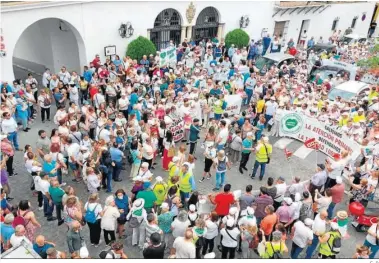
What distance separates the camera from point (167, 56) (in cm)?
1759

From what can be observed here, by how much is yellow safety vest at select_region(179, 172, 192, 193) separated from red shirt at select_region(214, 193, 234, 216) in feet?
2.98

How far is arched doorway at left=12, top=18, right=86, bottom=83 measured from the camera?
18469 mm

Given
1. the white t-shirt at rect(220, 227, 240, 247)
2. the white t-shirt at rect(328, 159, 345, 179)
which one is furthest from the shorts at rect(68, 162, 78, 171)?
the white t-shirt at rect(328, 159, 345, 179)

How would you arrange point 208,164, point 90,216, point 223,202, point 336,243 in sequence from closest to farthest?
1. point 336,243
2. point 90,216
3. point 223,202
4. point 208,164

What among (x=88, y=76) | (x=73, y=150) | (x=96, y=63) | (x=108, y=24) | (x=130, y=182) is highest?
(x=108, y=24)

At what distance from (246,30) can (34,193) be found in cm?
1879

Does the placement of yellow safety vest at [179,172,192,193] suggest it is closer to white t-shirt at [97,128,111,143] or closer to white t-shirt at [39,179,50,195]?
white t-shirt at [97,128,111,143]

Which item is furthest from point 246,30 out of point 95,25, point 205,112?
point 205,112

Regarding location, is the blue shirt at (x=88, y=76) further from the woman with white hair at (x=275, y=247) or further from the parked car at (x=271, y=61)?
the woman with white hair at (x=275, y=247)

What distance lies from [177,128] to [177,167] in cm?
352

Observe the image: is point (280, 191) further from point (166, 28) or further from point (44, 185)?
point (166, 28)

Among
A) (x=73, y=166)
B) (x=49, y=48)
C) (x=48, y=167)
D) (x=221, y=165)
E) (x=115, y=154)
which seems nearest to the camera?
(x=48, y=167)

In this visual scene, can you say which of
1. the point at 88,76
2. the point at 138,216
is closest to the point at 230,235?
the point at 138,216

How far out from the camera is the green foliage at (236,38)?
2300 cm
